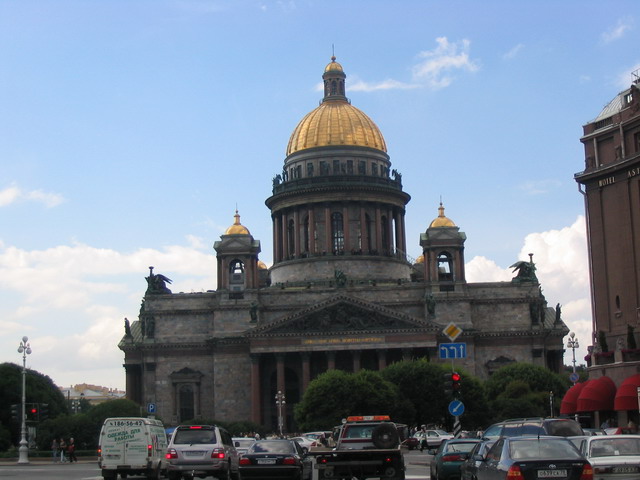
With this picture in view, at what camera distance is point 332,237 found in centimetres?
12938

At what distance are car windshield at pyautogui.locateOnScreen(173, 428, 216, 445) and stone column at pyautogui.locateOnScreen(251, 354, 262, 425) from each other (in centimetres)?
7157

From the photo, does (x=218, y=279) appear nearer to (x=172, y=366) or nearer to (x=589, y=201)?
(x=172, y=366)

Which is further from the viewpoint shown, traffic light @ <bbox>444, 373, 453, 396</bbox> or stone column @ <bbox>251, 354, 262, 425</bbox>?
stone column @ <bbox>251, 354, 262, 425</bbox>

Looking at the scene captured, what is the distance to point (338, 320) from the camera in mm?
113125

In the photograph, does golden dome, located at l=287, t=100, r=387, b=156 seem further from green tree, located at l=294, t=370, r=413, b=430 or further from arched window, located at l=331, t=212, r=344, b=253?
green tree, located at l=294, t=370, r=413, b=430

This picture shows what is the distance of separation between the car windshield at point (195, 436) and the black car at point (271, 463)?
1643 millimetres

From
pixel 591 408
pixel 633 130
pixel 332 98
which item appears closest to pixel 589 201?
pixel 633 130

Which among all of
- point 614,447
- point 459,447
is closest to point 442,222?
point 459,447

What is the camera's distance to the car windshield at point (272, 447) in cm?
3978

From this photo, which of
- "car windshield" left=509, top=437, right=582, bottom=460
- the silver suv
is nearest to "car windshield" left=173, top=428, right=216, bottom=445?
the silver suv

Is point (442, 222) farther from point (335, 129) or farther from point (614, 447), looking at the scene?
point (614, 447)

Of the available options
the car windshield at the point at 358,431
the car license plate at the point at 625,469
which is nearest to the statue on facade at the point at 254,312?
the car windshield at the point at 358,431

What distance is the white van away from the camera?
137ft

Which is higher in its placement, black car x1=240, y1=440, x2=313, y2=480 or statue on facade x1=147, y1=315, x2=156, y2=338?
statue on facade x1=147, y1=315, x2=156, y2=338
